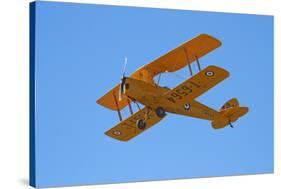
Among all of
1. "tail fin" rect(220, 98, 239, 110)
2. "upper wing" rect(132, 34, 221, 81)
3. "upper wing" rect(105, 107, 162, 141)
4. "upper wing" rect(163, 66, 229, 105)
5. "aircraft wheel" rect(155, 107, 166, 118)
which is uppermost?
"upper wing" rect(132, 34, 221, 81)

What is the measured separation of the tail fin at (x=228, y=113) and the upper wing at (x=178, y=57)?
1.49 m

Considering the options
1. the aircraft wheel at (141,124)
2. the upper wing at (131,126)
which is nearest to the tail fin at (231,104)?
the upper wing at (131,126)

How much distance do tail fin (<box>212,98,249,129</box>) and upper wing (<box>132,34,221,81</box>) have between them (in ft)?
4.90

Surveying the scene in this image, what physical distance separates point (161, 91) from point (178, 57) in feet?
2.18

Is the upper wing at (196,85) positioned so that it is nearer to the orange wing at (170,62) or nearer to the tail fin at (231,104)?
the orange wing at (170,62)

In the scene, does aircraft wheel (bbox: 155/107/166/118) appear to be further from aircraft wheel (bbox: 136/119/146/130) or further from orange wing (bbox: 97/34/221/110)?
orange wing (bbox: 97/34/221/110)

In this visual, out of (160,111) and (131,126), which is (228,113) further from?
(131,126)

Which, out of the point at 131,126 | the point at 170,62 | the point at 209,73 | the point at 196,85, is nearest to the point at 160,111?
the point at 131,126

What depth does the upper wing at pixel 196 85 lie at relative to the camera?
10.7 meters

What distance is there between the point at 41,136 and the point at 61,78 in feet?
3.47

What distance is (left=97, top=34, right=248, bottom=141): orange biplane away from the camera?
11.0m

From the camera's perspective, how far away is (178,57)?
37.7ft

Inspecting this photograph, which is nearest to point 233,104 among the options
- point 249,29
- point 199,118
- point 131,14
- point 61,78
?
point 199,118

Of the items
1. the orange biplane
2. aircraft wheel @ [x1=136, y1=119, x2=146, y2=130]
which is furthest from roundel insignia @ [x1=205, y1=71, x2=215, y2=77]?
aircraft wheel @ [x1=136, y1=119, x2=146, y2=130]
